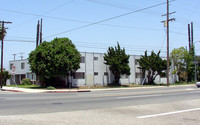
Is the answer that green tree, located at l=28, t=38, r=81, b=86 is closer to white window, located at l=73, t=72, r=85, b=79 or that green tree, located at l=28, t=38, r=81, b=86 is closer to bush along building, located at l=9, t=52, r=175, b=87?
white window, located at l=73, t=72, r=85, b=79

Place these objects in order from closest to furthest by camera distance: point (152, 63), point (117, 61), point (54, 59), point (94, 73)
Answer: point (54, 59) < point (117, 61) < point (94, 73) < point (152, 63)

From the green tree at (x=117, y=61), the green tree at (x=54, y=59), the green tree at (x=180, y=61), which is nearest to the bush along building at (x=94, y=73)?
the green tree at (x=117, y=61)

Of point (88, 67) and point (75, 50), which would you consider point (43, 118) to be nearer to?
point (75, 50)

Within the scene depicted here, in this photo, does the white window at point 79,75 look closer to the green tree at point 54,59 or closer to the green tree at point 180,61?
the green tree at point 54,59

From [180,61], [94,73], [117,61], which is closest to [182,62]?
[180,61]

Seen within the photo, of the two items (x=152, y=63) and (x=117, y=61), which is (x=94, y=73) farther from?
(x=152, y=63)

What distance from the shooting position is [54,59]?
109 feet

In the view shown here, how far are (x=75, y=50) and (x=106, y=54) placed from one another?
790cm

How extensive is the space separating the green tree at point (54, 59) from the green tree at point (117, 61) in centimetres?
741

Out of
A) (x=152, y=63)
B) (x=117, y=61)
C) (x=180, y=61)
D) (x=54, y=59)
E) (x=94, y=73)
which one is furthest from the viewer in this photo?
(x=180, y=61)

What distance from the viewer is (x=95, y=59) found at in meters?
42.7

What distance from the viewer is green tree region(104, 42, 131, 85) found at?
40469 mm

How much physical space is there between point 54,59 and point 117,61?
39.1 ft

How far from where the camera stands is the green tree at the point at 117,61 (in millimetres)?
40469
